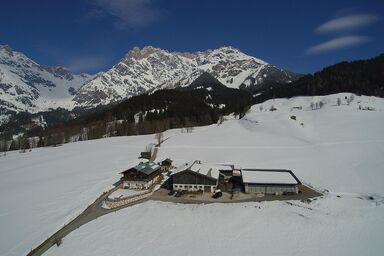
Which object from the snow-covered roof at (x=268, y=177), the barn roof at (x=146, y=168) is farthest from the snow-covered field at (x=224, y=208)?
the barn roof at (x=146, y=168)

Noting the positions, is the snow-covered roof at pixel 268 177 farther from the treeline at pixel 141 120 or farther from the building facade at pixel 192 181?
the treeline at pixel 141 120

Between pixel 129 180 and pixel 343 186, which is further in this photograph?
pixel 129 180

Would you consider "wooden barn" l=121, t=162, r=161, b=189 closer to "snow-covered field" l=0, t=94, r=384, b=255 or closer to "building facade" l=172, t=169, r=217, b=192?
"snow-covered field" l=0, t=94, r=384, b=255

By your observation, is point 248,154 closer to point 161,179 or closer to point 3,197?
point 161,179

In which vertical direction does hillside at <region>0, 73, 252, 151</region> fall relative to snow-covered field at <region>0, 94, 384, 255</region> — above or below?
above

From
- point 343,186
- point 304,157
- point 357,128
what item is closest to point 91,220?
point 343,186

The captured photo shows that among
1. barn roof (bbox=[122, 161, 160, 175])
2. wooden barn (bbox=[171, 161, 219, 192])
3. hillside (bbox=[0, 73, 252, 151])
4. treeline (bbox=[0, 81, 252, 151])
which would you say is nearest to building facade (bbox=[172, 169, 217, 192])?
wooden barn (bbox=[171, 161, 219, 192])
